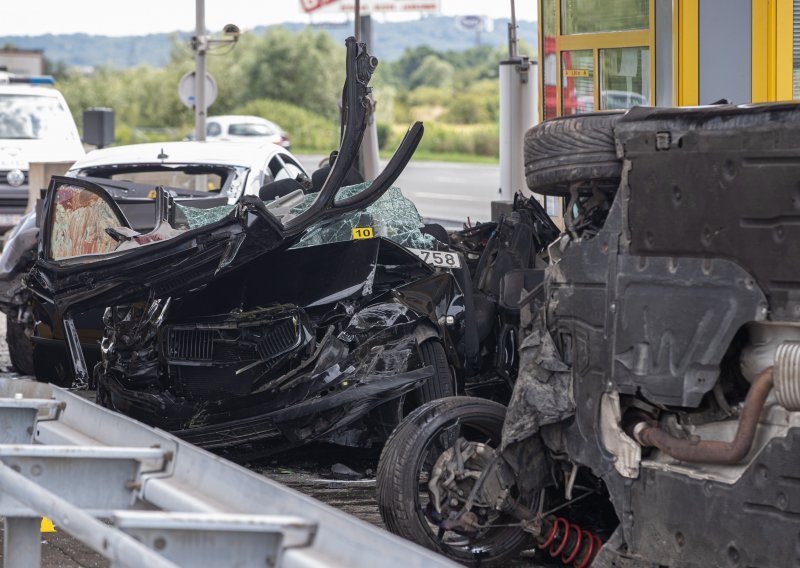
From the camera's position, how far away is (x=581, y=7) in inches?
417

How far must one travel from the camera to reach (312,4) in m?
50.0

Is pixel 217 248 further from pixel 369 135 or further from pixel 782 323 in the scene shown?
pixel 369 135

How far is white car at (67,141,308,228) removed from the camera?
1050cm

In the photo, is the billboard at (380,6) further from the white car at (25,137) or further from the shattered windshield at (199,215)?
the shattered windshield at (199,215)

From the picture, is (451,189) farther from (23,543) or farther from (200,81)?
(23,543)

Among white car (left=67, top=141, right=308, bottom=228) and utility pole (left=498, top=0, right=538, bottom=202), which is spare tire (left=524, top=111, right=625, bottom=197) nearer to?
white car (left=67, top=141, right=308, bottom=228)

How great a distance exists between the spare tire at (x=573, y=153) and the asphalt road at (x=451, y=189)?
12.5 m

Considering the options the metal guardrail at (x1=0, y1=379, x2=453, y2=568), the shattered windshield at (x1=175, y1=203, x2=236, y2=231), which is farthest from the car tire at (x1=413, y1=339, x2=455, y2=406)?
the metal guardrail at (x1=0, y1=379, x2=453, y2=568)

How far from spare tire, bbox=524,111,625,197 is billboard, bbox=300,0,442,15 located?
136ft

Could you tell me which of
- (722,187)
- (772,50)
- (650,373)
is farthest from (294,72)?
(722,187)

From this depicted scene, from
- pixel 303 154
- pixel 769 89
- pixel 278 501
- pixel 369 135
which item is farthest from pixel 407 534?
pixel 303 154

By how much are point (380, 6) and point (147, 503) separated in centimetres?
6019

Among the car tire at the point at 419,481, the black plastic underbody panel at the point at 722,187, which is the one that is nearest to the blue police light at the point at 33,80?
the car tire at the point at 419,481

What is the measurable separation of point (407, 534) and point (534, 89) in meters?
10.1
